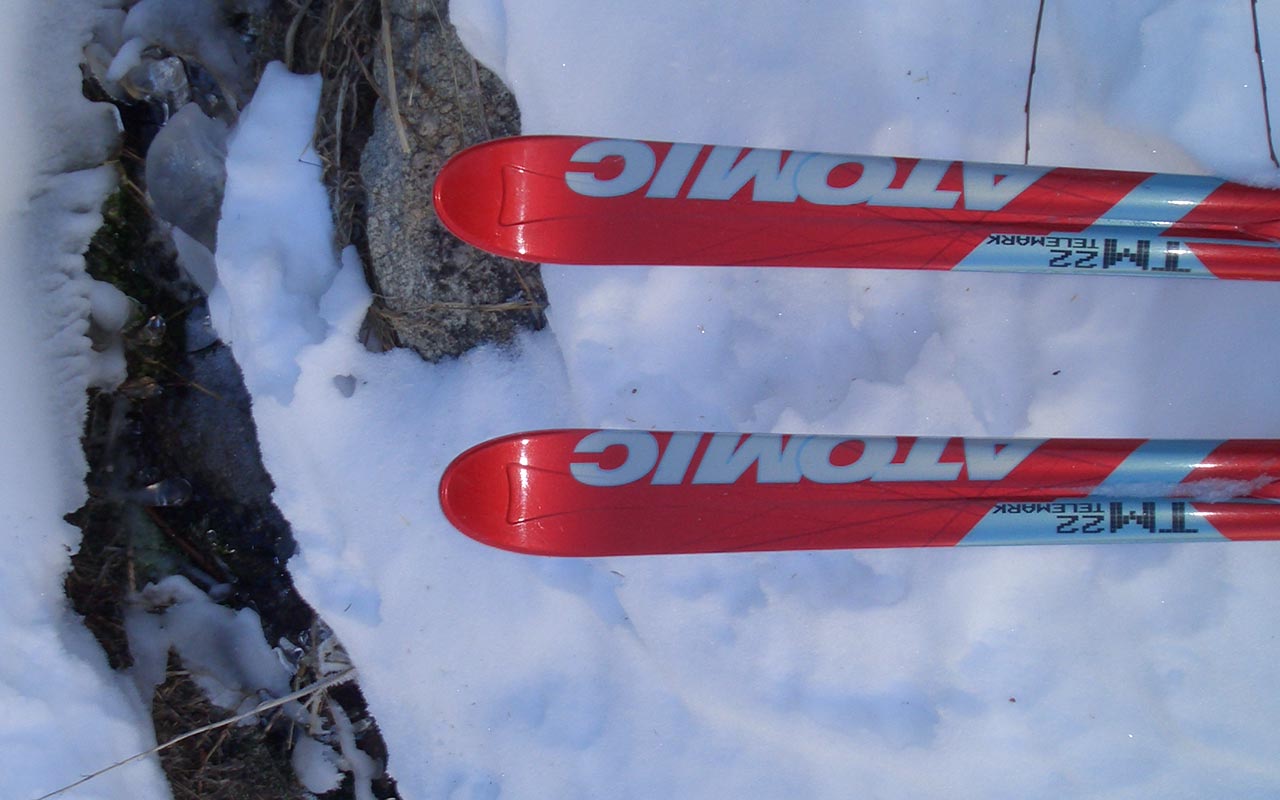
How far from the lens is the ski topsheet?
4.05 feet

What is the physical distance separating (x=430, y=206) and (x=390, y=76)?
232 millimetres

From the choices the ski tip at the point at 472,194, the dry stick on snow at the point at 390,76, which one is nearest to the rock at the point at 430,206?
the dry stick on snow at the point at 390,76

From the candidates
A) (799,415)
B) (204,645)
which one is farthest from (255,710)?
(799,415)

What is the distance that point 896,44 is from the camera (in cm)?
133

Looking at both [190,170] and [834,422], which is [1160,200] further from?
[190,170]

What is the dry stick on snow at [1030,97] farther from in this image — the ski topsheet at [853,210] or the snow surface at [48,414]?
the snow surface at [48,414]

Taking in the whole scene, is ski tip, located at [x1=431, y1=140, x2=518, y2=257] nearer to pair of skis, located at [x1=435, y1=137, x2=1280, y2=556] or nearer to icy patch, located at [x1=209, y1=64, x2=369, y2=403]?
pair of skis, located at [x1=435, y1=137, x2=1280, y2=556]

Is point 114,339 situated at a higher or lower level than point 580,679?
higher

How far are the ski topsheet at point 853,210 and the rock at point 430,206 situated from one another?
0.19m

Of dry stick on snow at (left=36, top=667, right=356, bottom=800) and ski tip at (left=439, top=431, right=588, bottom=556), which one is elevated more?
ski tip at (left=439, top=431, right=588, bottom=556)

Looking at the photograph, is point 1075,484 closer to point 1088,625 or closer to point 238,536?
point 1088,625

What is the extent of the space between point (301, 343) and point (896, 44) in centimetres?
118

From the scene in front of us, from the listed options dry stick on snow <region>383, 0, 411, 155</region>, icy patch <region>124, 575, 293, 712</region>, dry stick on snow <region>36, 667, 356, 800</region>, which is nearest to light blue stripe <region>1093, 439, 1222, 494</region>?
dry stick on snow <region>383, 0, 411, 155</region>

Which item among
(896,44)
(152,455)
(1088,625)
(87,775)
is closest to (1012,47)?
(896,44)
